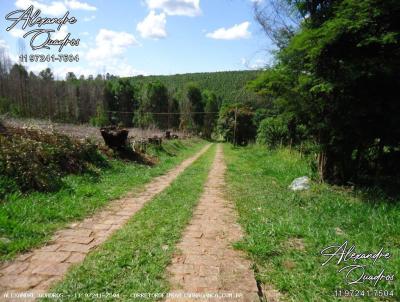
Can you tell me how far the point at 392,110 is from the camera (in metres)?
→ 7.17

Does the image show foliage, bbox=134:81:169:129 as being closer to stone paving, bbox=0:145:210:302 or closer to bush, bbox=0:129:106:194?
bush, bbox=0:129:106:194

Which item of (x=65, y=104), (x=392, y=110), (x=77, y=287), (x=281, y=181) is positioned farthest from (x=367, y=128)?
(x=65, y=104)

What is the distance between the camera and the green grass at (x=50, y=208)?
4.40 m

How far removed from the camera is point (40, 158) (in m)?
8.23

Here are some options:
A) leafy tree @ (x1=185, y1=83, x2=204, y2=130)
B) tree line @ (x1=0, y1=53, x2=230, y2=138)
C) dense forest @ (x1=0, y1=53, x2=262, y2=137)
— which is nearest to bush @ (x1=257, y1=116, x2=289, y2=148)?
dense forest @ (x1=0, y1=53, x2=262, y2=137)

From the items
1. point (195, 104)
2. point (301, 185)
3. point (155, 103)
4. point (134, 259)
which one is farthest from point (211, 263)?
point (195, 104)

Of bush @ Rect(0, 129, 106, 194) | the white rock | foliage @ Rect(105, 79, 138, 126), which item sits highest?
foliage @ Rect(105, 79, 138, 126)

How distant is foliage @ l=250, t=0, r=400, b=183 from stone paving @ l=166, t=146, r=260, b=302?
3939mm

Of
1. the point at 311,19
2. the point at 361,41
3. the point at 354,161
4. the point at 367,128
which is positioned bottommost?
the point at 354,161

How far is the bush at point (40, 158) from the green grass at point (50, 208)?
16.5 inches

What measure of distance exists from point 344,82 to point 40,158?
24.5 feet

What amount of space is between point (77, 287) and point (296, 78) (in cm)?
717

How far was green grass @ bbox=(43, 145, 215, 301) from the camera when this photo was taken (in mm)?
3178

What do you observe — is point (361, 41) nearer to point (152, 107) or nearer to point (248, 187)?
point (248, 187)
